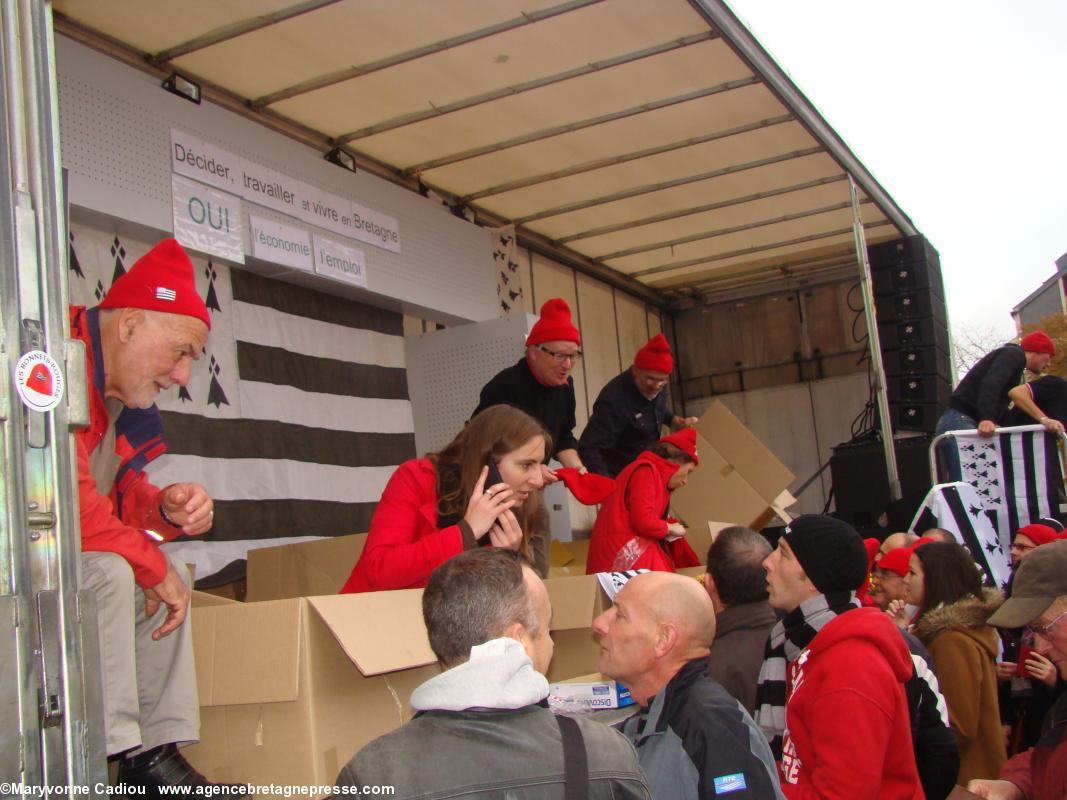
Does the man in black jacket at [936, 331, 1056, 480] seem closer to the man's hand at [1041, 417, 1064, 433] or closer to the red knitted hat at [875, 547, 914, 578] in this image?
the man's hand at [1041, 417, 1064, 433]

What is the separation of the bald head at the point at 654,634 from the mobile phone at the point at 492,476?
0.76 metres

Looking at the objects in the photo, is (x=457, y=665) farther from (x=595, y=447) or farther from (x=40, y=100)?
(x=595, y=447)

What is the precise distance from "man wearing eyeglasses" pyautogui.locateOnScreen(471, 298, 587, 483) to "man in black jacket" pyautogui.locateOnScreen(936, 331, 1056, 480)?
2.78 metres

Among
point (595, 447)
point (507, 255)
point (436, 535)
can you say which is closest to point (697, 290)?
point (507, 255)

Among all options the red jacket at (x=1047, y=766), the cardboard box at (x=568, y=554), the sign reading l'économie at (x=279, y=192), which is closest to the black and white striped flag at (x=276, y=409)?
the sign reading l'économie at (x=279, y=192)

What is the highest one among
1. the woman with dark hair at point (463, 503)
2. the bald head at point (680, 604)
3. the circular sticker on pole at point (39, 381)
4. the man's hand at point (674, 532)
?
the circular sticker on pole at point (39, 381)

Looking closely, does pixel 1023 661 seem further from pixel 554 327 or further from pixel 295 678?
pixel 295 678

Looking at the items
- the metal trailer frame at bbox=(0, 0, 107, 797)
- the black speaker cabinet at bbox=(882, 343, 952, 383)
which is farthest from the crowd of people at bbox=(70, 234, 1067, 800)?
the black speaker cabinet at bbox=(882, 343, 952, 383)

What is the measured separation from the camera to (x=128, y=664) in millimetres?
1990

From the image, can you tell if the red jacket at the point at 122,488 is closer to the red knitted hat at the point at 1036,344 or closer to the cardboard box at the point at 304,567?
the cardboard box at the point at 304,567

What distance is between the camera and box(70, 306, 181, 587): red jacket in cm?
207

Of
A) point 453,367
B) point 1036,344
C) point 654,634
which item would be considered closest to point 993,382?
point 1036,344

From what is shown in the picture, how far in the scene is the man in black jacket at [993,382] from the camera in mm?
6645

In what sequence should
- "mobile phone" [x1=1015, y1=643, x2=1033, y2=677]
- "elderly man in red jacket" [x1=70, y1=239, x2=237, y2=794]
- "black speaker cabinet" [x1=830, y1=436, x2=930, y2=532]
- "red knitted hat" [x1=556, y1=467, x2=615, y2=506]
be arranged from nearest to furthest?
"elderly man in red jacket" [x1=70, y1=239, x2=237, y2=794], "mobile phone" [x1=1015, y1=643, x2=1033, y2=677], "red knitted hat" [x1=556, y1=467, x2=615, y2=506], "black speaker cabinet" [x1=830, y1=436, x2=930, y2=532]
